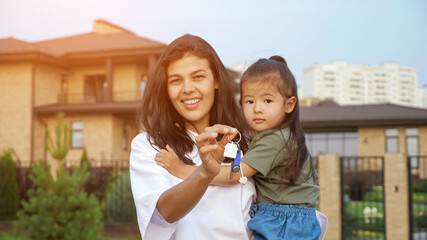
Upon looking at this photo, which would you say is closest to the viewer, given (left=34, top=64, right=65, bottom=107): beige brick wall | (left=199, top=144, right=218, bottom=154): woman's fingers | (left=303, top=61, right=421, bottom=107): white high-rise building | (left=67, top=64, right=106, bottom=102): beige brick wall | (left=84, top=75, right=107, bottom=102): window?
(left=199, top=144, right=218, bottom=154): woman's fingers

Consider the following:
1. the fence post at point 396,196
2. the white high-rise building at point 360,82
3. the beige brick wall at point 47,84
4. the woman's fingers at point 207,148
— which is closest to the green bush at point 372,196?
the fence post at point 396,196

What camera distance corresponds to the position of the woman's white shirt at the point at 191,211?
2277 mm

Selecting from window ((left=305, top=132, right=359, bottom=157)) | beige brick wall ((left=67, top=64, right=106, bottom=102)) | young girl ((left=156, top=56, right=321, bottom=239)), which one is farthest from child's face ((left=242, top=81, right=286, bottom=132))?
window ((left=305, top=132, right=359, bottom=157))

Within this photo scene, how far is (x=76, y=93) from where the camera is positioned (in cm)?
2767

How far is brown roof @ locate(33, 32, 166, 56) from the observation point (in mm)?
26064

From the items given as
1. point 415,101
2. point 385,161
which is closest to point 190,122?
point 385,161

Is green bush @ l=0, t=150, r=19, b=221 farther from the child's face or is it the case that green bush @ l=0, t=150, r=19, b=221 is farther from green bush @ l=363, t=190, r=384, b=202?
the child's face

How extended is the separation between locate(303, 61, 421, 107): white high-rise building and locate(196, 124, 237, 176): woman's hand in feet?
439

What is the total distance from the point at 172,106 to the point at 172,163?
1.86 feet

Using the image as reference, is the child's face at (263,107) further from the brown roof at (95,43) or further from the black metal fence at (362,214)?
the brown roof at (95,43)

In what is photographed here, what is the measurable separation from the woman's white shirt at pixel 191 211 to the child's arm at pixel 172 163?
0.03 meters

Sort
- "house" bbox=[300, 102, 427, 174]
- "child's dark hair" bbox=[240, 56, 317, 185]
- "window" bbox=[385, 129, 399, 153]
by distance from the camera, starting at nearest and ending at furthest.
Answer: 1. "child's dark hair" bbox=[240, 56, 317, 185]
2. "house" bbox=[300, 102, 427, 174]
3. "window" bbox=[385, 129, 399, 153]

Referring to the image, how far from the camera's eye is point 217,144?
1916 mm

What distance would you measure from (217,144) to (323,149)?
3117 centimetres
